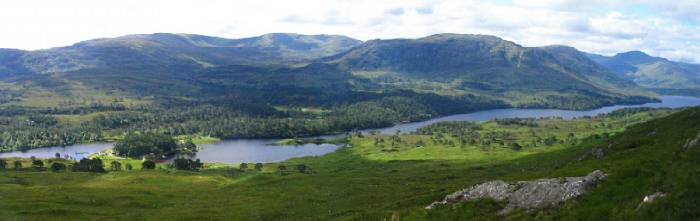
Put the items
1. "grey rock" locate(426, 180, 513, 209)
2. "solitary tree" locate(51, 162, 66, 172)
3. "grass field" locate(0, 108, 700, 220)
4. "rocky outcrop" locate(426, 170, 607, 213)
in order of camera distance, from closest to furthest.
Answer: "grass field" locate(0, 108, 700, 220)
"rocky outcrop" locate(426, 170, 607, 213)
"grey rock" locate(426, 180, 513, 209)
"solitary tree" locate(51, 162, 66, 172)

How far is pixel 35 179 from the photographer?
527ft

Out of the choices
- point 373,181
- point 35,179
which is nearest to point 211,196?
point 373,181

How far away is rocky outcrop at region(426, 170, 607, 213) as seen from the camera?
4606 cm

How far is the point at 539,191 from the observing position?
48.7 meters

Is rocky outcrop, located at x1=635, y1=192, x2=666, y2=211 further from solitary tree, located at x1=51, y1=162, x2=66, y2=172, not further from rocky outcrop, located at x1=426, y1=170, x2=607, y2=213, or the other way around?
solitary tree, located at x1=51, y1=162, x2=66, y2=172

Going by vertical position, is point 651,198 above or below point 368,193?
above

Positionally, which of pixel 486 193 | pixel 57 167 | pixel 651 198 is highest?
pixel 651 198

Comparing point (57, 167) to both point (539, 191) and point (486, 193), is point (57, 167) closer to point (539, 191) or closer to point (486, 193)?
point (486, 193)

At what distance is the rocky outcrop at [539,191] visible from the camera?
46062 millimetres

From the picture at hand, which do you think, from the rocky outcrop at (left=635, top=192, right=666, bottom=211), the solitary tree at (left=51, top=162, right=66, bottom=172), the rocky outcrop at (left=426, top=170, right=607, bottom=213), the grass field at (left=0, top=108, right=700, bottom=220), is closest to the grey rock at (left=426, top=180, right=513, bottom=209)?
the rocky outcrop at (left=426, top=170, right=607, bottom=213)

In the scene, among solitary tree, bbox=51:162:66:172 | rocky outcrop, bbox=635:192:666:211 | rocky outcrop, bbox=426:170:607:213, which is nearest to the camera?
rocky outcrop, bbox=635:192:666:211

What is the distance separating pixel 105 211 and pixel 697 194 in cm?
9639

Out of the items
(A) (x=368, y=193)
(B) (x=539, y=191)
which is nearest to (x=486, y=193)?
(B) (x=539, y=191)

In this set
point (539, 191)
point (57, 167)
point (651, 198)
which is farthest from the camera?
point (57, 167)
